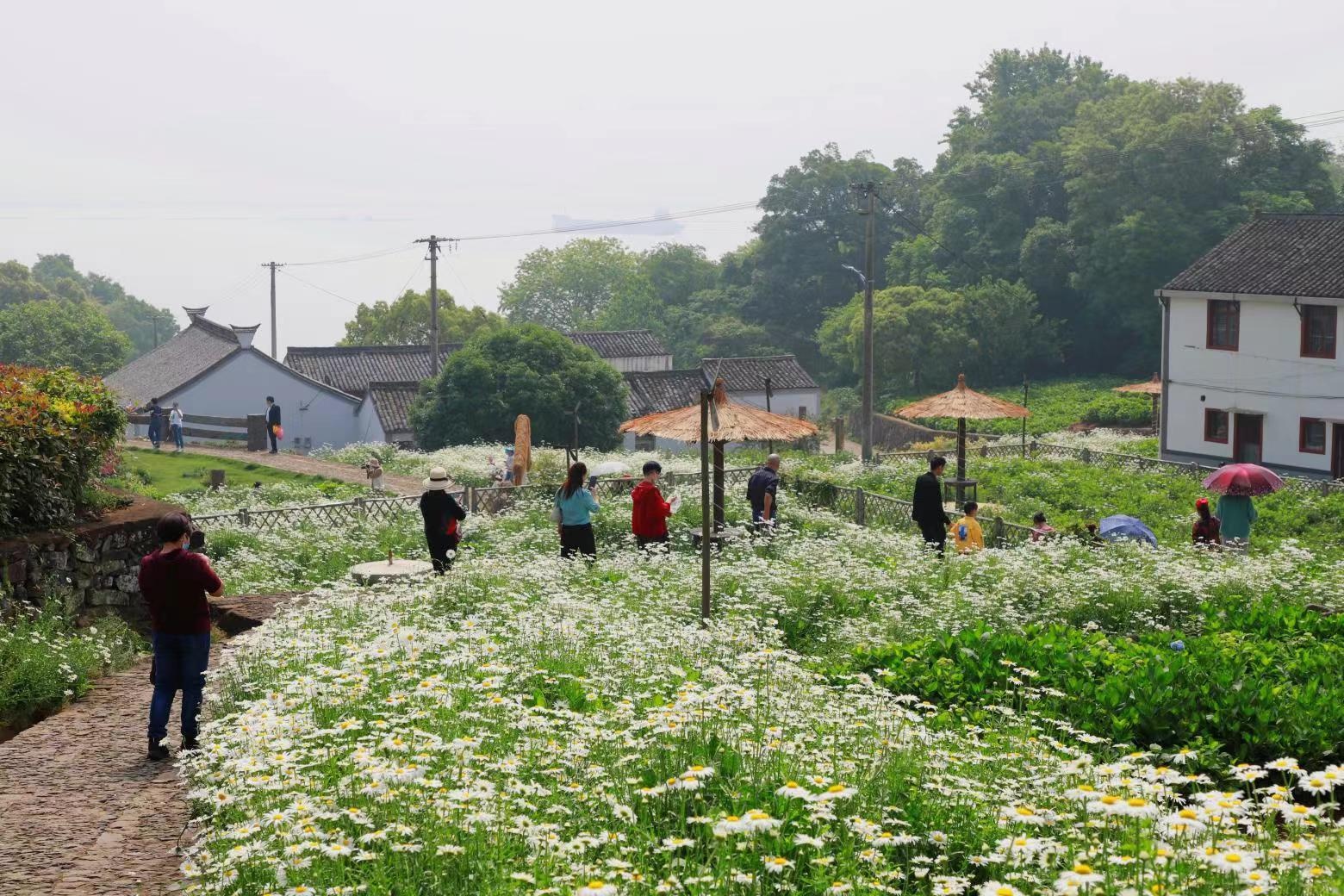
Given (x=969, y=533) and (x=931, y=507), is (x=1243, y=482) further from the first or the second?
(x=931, y=507)

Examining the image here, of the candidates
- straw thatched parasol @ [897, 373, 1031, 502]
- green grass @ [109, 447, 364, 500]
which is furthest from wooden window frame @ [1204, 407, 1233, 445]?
green grass @ [109, 447, 364, 500]

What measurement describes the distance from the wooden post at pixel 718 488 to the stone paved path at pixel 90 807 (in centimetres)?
810

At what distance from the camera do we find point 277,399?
157ft

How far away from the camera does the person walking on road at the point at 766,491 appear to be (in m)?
16.3

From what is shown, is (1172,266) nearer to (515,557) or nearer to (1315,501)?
(1315,501)

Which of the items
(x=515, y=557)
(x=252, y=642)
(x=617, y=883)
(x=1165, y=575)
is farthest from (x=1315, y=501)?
(x=617, y=883)

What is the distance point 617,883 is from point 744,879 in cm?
48

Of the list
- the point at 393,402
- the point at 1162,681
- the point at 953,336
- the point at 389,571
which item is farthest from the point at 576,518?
the point at 953,336

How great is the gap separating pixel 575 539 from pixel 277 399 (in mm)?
36356

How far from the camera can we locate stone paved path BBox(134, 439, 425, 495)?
29.8 m

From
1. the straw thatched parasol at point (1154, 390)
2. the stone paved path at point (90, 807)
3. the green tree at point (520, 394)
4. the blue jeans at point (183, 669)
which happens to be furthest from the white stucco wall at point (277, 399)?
the blue jeans at point (183, 669)

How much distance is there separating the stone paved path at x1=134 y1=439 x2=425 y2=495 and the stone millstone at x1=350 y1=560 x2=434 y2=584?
46.8ft

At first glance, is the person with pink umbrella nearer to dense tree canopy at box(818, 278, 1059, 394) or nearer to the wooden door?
the wooden door

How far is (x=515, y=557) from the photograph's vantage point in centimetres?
1338
